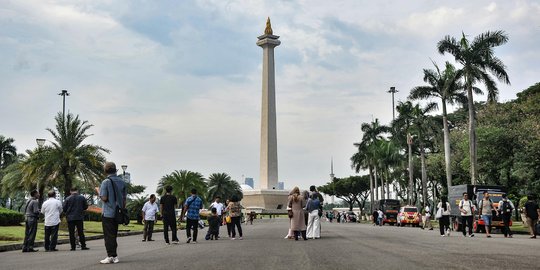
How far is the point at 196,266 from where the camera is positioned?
10.2m

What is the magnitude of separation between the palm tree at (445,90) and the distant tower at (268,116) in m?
46.0

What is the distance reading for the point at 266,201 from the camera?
100 metres

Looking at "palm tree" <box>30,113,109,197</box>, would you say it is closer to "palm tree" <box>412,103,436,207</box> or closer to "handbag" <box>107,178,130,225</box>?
"handbag" <box>107,178,130,225</box>

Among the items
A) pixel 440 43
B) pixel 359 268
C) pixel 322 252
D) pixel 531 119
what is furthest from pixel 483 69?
pixel 359 268

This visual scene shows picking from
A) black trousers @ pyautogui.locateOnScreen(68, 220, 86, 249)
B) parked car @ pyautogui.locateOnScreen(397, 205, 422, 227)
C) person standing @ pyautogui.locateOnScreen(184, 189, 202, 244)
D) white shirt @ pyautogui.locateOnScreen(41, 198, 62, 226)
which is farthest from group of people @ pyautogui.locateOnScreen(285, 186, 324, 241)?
parked car @ pyautogui.locateOnScreen(397, 205, 422, 227)

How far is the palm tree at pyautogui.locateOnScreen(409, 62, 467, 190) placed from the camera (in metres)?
46.5

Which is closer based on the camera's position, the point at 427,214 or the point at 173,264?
the point at 173,264

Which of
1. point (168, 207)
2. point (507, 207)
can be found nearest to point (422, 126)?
point (507, 207)

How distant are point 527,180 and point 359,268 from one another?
138 feet

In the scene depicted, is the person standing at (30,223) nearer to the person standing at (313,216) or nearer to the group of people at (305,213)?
the group of people at (305,213)

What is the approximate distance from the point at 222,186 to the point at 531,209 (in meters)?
69.9

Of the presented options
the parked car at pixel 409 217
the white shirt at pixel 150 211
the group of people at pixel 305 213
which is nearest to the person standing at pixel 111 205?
the group of people at pixel 305 213

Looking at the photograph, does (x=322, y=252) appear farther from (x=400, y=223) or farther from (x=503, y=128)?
(x=503, y=128)

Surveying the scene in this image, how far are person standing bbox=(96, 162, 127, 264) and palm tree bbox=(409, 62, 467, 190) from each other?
38.4 m
